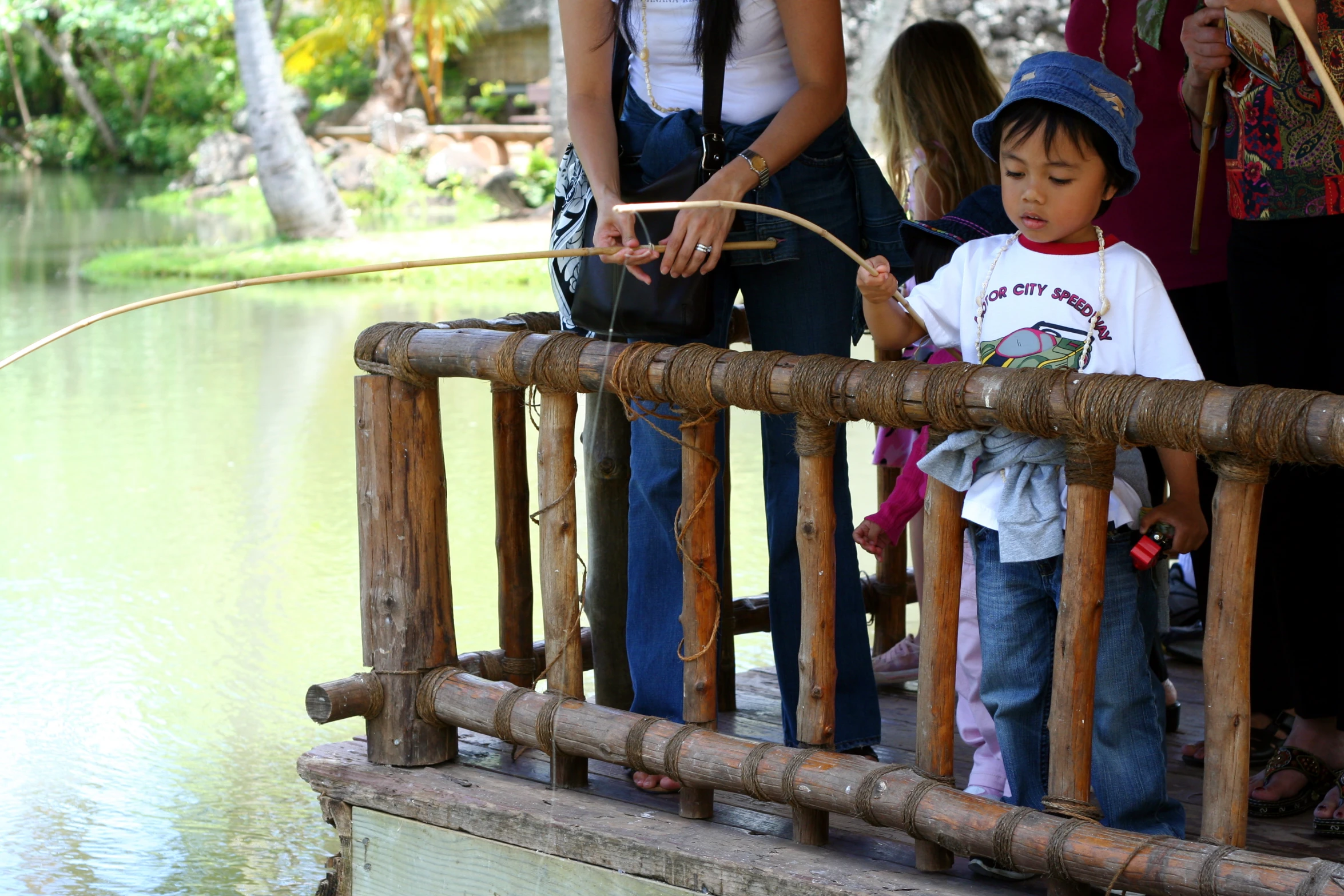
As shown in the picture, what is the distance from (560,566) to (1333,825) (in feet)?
4.86

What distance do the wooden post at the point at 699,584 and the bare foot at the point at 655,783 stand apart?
12cm

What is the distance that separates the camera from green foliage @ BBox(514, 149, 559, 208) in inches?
758

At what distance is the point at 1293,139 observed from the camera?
2.72m

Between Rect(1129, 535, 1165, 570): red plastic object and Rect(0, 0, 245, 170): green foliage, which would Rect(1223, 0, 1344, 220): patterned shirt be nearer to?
Rect(1129, 535, 1165, 570): red plastic object

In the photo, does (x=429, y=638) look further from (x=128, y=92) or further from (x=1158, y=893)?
(x=128, y=92)

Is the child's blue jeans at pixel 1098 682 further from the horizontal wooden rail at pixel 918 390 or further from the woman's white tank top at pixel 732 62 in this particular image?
the woman's white tank top at pixel 732 62

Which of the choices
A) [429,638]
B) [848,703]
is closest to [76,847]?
[429,638]

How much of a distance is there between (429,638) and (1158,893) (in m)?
1.53

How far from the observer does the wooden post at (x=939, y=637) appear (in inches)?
96.3

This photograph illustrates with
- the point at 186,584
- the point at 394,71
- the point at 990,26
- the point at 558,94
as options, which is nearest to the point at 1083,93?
the point at 186,584

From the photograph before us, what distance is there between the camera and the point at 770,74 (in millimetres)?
2871

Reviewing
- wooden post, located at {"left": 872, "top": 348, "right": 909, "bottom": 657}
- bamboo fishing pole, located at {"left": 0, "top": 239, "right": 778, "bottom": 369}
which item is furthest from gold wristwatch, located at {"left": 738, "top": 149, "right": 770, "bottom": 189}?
wooden post, located at {"left": 872, "top": 348, "right": 909, "bottom": 657}

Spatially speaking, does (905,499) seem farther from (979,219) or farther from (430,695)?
(430,695)

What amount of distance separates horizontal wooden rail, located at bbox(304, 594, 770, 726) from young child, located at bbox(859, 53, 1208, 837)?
674 millimetres
